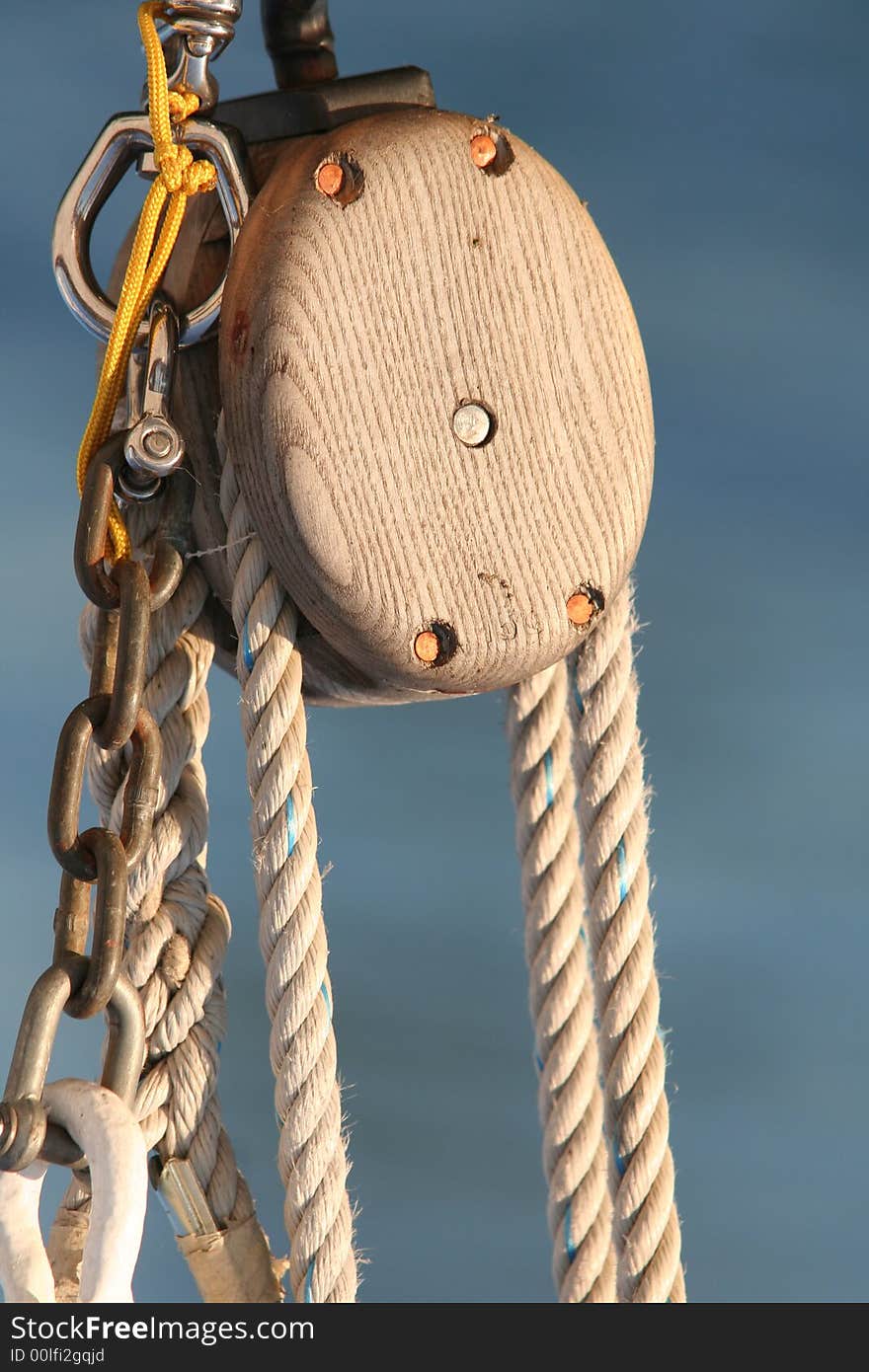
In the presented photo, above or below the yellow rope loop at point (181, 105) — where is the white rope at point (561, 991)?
below

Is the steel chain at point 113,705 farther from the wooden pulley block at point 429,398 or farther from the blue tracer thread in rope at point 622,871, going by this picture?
the blue tracer thread in rope at point 622,871

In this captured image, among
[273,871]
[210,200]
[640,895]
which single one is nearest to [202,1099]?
[273,871]

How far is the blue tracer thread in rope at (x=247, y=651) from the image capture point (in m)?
0.75

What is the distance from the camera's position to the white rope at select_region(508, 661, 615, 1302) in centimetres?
79

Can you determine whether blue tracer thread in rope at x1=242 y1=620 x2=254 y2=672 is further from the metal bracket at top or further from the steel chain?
the metal bracket at top

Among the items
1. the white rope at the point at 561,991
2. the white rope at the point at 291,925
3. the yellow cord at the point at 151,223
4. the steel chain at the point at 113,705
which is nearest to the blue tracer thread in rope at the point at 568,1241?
the white rope at the point at 561,991

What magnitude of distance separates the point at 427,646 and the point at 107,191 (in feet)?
0.74

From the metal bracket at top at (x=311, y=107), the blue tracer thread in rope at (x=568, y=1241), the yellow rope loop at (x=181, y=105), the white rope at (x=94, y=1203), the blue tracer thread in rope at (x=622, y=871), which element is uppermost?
the metal bracket at top at (x=311, y=107)

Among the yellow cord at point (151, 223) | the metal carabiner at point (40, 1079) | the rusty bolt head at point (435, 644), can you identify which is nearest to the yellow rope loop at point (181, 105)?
the yellow cord at point (151, 223)

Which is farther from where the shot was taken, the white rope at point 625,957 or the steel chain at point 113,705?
the white rope at point 625,957

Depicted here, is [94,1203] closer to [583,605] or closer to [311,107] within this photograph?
[583,605]

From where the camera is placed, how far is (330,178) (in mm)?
734

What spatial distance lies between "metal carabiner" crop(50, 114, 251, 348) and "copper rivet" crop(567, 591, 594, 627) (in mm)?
190
